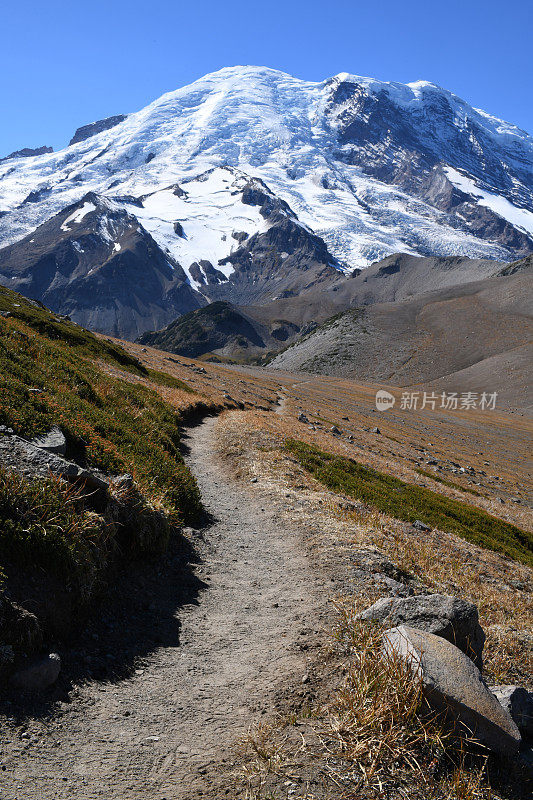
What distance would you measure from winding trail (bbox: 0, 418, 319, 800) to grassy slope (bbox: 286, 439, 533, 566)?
9.01 metres

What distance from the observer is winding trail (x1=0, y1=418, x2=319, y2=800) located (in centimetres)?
514

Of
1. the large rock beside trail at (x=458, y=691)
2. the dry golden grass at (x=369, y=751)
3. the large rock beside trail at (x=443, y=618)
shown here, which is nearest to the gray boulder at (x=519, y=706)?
the large rock beside trail at (x=458, y=691)

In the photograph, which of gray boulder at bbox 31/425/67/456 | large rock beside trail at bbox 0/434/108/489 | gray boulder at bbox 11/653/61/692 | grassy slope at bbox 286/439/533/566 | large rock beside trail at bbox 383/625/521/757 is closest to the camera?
large rock beside trail at bbox 383/625/521/757

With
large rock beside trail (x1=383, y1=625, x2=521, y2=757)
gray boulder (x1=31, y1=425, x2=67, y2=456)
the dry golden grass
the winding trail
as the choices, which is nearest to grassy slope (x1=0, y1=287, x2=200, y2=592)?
gray boulder (x1=31, y1=425, x2=67, y2=456)

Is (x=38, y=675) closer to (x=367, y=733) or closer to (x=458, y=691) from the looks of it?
(x=367, y=733)

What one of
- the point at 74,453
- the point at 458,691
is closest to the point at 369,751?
the point at 458,691

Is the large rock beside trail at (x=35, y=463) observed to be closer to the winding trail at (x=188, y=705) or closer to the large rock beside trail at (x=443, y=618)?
the winding trail at (x=188, y=705)

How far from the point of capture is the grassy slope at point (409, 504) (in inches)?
796

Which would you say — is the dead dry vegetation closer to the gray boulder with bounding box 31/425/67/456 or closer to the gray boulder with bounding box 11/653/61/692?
the gray boulder with bounding box 11/653/61/692

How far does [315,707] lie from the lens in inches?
249

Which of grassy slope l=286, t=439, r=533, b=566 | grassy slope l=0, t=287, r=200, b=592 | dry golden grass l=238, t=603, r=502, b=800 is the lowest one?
grassy slope l=286, t=439, r=533, b=566

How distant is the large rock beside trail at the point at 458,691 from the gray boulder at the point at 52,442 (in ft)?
24.0

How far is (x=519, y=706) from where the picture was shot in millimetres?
6367

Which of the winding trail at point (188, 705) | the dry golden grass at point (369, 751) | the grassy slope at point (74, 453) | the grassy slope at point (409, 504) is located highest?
the grassy slope at point (74, 453)
